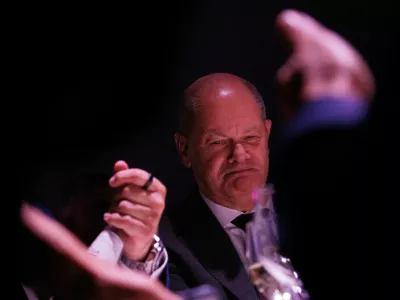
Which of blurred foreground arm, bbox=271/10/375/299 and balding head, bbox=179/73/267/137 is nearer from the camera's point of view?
blurred foreground arm, bbox=271/10/375/299

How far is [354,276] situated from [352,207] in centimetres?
11

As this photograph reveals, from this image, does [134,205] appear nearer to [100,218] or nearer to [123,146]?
[100,218]

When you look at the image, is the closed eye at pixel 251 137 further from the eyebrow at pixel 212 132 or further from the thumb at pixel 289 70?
the thumb at pixel 289 70

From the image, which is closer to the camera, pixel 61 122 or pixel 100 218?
pixel 100 218

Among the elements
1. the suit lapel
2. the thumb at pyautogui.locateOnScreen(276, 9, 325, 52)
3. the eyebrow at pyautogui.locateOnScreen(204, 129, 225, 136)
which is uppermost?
the eyebrow at pyautogui.locateOnScreen(204, 129, 225, 136)

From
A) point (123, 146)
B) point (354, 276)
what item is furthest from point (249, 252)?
point (123, 146)

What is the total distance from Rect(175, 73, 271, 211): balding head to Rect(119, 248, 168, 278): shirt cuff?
0.26 m

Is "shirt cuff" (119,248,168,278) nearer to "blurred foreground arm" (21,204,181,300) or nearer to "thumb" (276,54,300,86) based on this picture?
"blurred foreground arm" (21,204,181,300)

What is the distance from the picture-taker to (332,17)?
1125 mm

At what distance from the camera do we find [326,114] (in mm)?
580

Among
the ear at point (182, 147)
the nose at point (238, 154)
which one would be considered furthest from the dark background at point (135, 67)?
the nose at point (238, 154)

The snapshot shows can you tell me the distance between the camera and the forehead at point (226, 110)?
3.51ft

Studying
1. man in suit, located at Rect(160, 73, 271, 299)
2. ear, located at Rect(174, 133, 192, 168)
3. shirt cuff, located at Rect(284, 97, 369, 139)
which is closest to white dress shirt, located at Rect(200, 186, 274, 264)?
man in suit, located at Rect(160, 73, 271, 299)

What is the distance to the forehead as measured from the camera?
42.2 inches
